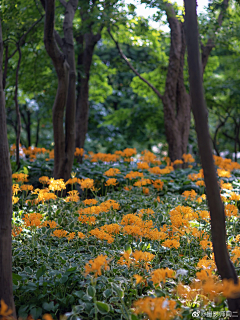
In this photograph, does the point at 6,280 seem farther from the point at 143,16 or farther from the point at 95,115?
the point at 95,115

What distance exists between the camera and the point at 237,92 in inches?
444

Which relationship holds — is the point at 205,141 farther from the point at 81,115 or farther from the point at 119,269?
the point at 81,115

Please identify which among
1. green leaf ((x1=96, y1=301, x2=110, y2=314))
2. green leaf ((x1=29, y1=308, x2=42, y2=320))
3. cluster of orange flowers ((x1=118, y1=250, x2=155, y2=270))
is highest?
cluster of orange flowers ((x1=118, y1=250, x2=155, y2=270))

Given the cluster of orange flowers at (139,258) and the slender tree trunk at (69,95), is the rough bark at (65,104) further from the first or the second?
the cluster of orange flowers at (139,258)

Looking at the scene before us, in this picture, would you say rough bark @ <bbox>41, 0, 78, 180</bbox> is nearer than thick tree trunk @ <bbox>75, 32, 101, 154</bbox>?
Yes

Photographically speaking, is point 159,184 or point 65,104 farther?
point 65,104

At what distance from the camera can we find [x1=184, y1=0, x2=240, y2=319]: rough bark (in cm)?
185

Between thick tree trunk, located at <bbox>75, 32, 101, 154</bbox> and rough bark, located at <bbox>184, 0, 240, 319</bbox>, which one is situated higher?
thick tree trunk, located at <bbox>75, 32, 101, 154</bbox>

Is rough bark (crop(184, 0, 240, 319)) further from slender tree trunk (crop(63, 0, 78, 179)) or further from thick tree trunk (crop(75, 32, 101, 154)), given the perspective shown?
thick tree trunk (crop(75, 32, 101, 154))

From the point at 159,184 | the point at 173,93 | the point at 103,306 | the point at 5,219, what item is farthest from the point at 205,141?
the point at 173,93

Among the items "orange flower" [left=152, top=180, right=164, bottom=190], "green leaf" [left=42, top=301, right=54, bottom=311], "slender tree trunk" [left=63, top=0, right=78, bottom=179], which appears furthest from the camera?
"slender tree trunk" [left=63, top=0, right=78, bottom=179]

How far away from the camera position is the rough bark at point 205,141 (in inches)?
72.9

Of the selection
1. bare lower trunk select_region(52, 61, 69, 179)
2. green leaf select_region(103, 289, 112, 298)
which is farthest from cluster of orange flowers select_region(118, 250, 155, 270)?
bare lower trunk select_region(52, 61, 69, 179)

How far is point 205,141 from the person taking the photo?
187cm
